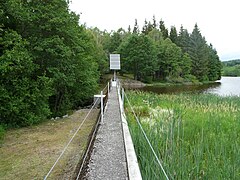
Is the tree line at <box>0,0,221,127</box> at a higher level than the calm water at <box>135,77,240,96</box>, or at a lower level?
higher

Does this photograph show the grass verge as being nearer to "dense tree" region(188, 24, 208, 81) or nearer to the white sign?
the white sign

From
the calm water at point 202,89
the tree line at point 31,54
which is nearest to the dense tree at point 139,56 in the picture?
the calm water at point 202,89

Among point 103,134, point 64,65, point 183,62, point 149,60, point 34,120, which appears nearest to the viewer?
point 103,134

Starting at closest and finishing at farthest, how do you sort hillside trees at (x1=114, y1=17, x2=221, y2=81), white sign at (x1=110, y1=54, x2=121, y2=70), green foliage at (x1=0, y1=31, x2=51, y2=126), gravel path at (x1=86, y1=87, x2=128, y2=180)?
gravel path at (x1=86, y1=87, x2=128, y2=180) < green foliage at (x1=0, y1=31, x2=51, y2=126) < white sign at (x1=110, y1=54, x2=121, y2=70) < hillside trees at (x1=114, y1=17, x2=221, y2=81)

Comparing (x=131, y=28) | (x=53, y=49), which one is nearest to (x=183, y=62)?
(x=131, y=28)

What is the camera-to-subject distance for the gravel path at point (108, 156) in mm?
3203

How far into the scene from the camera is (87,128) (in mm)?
7906

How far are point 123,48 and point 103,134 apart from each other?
34378mm

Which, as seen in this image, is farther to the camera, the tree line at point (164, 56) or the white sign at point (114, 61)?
the tree line at point (164, 56)

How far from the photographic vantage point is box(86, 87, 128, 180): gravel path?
3203 millimetres

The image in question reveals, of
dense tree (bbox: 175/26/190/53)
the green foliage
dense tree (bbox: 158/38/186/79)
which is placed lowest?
the green foliage

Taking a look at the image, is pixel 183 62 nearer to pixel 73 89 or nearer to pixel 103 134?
pixel 73 89

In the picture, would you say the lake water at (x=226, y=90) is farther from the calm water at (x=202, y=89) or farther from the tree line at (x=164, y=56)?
the tree line at (x=164, y=56)

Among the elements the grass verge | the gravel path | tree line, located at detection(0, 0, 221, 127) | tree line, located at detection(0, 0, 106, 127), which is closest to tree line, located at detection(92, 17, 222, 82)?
tree line, located at detection(0, 0, 221, 127)
